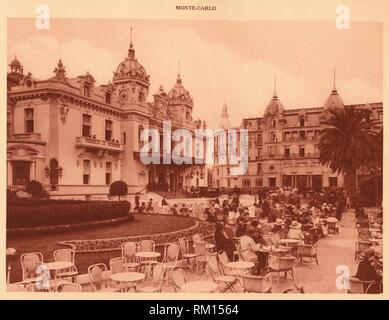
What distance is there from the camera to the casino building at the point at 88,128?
7621mm

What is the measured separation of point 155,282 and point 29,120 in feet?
11.8

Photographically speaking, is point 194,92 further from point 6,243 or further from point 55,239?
point 6,243

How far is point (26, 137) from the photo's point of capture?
7.64 meters

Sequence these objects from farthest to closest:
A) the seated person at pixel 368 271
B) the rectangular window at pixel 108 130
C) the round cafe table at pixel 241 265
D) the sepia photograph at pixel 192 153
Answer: the rectangular window at pixel 108 130 → the sepia photograph at pixel 192 153 → the round cafe table at pixel 241 265 → the seated person at pixel 368 271

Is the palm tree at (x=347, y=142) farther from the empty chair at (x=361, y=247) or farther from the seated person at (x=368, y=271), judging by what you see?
the seated person at (x=368, y=271)

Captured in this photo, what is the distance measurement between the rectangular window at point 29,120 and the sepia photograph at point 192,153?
0.08 feet

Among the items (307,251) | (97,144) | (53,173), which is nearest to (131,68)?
(97,144)

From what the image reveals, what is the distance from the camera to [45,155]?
7.78 metres

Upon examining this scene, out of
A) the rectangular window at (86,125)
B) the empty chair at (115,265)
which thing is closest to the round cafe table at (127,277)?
the empty chair at (115,265)

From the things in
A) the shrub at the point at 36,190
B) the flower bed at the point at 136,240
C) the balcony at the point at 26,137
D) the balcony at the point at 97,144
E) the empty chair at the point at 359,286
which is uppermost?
the balcony at the point at 26,137

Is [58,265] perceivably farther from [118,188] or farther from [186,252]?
[186,252]

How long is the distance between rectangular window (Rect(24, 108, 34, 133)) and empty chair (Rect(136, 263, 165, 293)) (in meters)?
3.28
